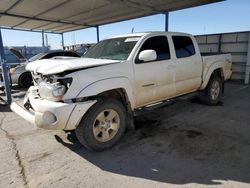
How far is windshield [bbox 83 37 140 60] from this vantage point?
433 cm

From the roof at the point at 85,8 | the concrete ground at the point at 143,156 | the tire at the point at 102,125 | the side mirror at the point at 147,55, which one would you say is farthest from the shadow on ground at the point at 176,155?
the roof at the point at 85,8

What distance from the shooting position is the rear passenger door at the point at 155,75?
13.7ft

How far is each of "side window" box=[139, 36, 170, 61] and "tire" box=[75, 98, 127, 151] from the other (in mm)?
Answer: 1357

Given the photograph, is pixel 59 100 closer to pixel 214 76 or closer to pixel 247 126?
pixel 247 126

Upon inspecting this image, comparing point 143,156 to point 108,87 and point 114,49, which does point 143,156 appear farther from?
point 114,49

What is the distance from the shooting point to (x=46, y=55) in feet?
32.2

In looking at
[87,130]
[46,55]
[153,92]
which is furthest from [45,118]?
[46,55]

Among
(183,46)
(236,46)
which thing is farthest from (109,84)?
(236,46)

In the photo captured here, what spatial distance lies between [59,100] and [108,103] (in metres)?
0.79

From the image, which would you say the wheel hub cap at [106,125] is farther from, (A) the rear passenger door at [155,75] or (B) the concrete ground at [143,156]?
(A) the rear passenger door at [155,75]

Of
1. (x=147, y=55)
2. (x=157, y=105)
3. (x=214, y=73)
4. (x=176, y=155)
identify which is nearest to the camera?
(x=176, y=155)

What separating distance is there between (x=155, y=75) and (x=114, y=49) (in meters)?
1.02

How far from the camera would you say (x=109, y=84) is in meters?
3.64

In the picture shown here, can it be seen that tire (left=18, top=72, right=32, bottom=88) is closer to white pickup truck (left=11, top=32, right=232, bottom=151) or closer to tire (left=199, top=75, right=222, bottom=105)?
white pickup truck (left=11, top=32, right=232, bottom=151)
